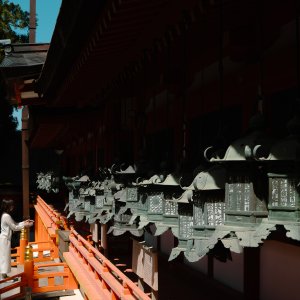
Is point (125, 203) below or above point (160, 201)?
below

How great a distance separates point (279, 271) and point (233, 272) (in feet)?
4.15

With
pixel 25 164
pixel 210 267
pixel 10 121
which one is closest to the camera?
pixel 210 267

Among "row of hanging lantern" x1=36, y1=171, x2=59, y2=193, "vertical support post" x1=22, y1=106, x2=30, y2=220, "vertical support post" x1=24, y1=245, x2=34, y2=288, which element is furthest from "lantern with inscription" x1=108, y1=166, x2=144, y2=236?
"row of hanging lantern" x1=36, y1=171, x2=59, y2=193

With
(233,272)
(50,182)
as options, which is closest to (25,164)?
(50,182)

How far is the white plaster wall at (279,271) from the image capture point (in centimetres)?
513

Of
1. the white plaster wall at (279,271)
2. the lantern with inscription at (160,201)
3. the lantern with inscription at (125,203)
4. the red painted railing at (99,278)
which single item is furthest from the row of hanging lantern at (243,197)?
the white plaster wall at (279,271)

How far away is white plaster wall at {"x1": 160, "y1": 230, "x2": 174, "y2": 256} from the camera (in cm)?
893

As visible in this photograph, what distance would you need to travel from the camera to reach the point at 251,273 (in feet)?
19.0

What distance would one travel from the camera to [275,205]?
2.43 m

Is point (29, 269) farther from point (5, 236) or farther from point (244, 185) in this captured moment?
point (244, 185)

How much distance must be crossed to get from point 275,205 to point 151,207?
1.88 meters

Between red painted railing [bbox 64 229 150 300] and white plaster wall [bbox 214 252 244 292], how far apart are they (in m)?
1.44

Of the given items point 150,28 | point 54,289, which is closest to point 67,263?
point 54,289

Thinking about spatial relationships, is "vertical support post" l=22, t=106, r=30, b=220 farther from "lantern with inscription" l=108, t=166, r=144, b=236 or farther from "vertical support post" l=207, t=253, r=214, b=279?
"lantern with inscription" l=108, t=166, r=144, b=236
